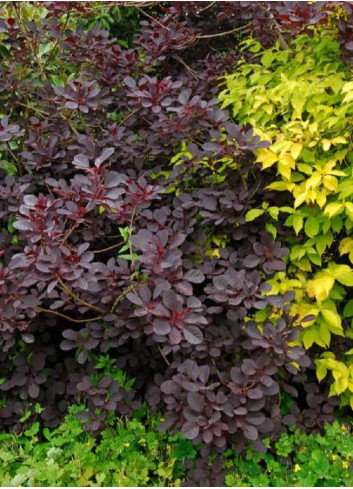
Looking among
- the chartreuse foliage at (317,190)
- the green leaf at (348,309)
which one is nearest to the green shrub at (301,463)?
the chartreuse foliage at (317,190)

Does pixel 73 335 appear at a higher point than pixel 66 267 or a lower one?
lower

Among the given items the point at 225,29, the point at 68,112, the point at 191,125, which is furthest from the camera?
the point at 225,29

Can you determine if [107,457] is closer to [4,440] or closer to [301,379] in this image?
[4,440]

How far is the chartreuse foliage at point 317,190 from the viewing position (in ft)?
7.18

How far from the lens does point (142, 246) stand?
1.98 m

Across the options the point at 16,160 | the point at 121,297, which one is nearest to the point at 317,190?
the point at 121,297

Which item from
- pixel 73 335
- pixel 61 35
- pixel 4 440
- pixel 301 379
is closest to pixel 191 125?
pixel 61 35

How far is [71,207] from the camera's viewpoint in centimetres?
208

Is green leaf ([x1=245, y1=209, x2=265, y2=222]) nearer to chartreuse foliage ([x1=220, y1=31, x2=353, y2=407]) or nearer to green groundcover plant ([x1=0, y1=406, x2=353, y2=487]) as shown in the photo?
chartreuse foliage ([x1=220, y1=31, x2=353, y2=407])

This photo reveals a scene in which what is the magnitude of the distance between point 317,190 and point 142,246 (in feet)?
2.48

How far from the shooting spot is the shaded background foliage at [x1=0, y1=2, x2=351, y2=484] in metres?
2.00

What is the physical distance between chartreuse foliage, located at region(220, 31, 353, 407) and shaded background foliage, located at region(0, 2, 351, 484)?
0.10 metres

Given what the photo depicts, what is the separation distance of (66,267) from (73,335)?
1.44 feet

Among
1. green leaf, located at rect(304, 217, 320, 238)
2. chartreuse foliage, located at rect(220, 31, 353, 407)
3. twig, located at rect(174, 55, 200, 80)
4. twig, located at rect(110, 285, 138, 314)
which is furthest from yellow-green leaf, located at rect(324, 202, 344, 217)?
twig, located at rect(174, 55, 200, 80)
